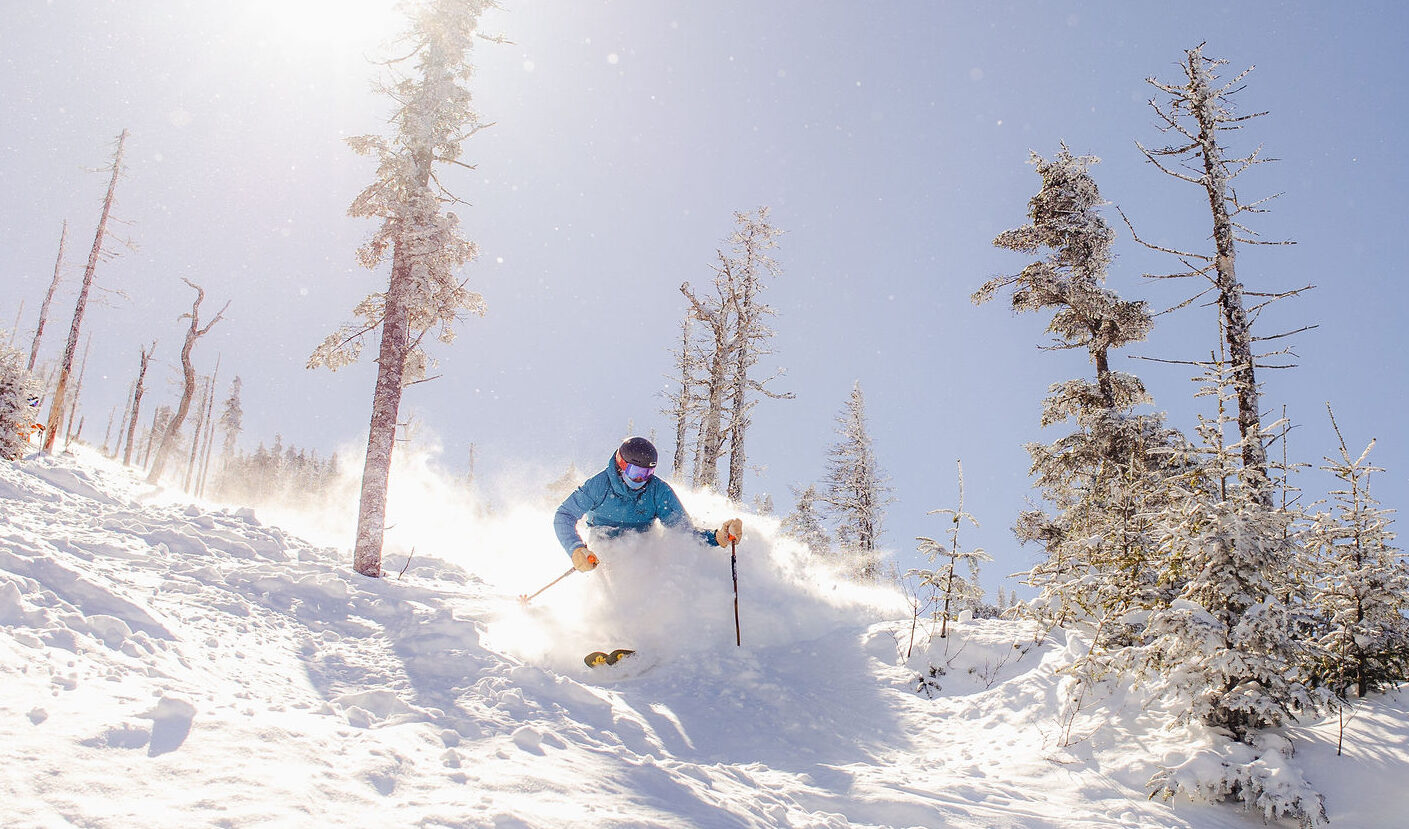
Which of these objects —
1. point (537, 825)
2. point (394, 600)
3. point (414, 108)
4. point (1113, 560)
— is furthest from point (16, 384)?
point (1113, 560)

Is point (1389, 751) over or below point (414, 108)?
below

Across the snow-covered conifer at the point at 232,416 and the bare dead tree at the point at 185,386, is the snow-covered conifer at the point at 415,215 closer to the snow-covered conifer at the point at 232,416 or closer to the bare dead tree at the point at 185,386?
the bare dead tree at the point at 185,386

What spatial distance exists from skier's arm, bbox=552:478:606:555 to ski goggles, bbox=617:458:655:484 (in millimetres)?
462

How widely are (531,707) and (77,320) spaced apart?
27279 mm

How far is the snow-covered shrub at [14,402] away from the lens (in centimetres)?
1429

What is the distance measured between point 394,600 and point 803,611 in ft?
16.4

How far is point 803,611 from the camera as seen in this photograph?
859cm

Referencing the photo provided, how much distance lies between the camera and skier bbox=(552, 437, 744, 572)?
27.0ft

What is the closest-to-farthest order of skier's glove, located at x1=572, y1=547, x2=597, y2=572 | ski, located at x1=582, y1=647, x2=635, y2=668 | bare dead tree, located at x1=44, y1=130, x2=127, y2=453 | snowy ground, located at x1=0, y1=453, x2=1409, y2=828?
snowy ground, located at x1=0, y1=453, x2=1409, y2=828 < ski, located at x1=582, y1=647, x2=635, y2=668 < skier's glove, located at x1=572, y1=547, x2=597, y2=572 < bare dead tree, located at x1=44, y1=130, x2=127, y2=453

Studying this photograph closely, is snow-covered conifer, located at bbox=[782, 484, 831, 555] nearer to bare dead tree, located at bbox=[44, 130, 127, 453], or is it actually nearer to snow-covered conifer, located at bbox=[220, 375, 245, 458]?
bare dead tree, located at bbox=[44, 130, 127, 453]

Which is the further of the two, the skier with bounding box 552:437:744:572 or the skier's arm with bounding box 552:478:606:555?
the skier with bounding box 552:437:744:572

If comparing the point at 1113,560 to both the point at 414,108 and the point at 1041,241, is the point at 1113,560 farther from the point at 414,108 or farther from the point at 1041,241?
the point at 414,108

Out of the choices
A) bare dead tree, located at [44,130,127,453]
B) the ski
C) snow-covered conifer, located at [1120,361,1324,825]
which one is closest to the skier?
the ski

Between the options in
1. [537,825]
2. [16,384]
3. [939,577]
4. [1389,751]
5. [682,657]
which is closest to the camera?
[537,825]
